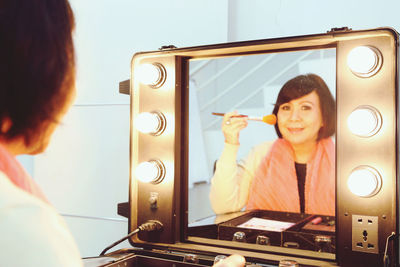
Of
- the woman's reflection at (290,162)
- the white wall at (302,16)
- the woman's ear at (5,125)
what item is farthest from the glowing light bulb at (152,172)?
the woman's ear at (5,125)

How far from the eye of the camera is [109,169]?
4.54 ft

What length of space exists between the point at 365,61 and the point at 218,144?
18.8 inches

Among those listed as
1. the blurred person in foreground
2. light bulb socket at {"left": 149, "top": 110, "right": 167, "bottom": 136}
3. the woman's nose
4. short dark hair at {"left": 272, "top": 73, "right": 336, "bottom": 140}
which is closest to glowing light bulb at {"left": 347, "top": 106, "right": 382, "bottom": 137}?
short dark hair at {"left": 272, "top": 73, "right": 336, "bottom": 140}

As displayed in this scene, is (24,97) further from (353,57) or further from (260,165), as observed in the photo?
(260,165)

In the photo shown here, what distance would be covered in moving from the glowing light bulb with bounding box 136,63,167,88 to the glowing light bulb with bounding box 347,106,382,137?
475mm

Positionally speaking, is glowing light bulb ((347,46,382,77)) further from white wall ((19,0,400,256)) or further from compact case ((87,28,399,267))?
white wall ((19,0,400,256))

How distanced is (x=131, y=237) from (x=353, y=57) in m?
0.68

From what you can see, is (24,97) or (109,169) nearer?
(24,97)

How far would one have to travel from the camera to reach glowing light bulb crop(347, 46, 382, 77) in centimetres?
76

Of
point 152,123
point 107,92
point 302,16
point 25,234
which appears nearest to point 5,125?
point 25,234

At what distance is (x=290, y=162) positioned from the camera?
1.06 meters

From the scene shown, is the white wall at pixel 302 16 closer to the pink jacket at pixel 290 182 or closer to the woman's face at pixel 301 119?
the woman's face at pixel 301 119

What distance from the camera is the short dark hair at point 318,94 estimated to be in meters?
0.94

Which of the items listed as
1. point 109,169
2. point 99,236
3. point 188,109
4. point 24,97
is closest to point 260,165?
point 188,109
